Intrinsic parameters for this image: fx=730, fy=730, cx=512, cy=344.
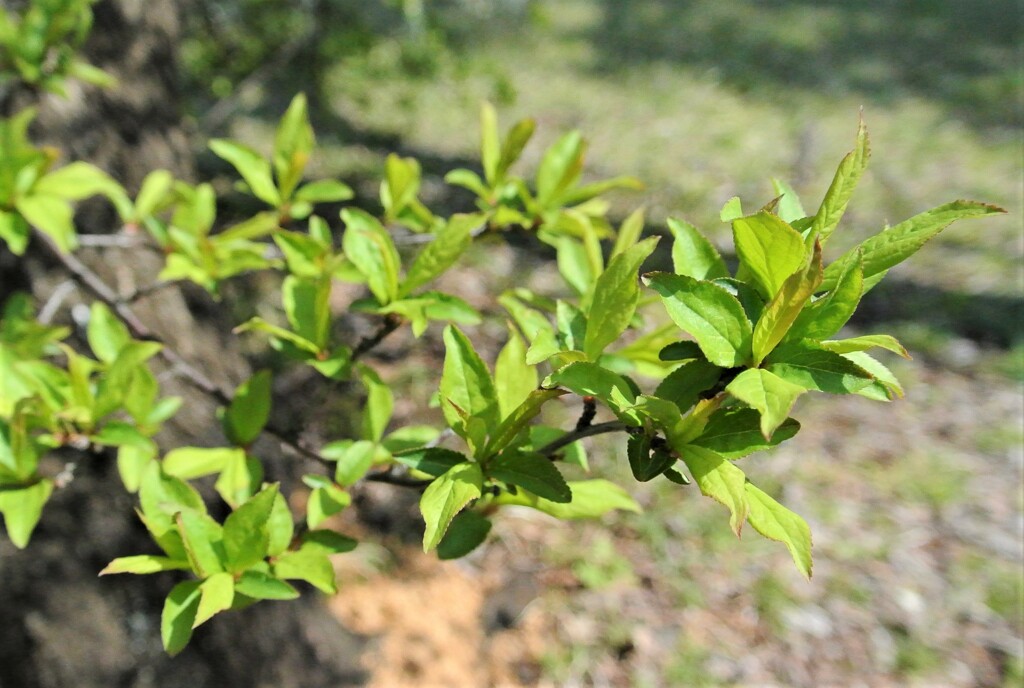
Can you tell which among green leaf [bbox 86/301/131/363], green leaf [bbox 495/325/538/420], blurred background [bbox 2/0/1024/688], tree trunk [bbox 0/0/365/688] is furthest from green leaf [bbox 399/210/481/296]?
tree trunk [bbox 0/0/365/688]

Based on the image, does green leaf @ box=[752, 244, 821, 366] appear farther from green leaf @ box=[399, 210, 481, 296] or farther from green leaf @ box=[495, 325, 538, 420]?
green leaf @ box=[399, 210, 481, 296]

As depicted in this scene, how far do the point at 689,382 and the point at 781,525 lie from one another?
0.12 metres

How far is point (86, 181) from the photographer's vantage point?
3.23ft

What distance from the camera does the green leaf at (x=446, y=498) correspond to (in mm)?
516

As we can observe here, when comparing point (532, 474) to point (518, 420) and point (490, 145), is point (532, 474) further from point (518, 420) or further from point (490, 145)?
point (490, 145)

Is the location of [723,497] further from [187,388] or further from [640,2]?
[640,2]

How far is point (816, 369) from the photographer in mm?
486

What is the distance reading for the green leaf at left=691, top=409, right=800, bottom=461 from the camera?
52 cm

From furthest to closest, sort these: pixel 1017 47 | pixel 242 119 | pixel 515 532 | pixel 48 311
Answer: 1. pixel 1017 47
2. pixel 242 119
3. pixel 515 532
4. pixel 48 311

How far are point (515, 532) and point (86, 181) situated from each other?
1768 millimetres

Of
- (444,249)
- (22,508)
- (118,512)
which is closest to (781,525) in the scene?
(444,249)

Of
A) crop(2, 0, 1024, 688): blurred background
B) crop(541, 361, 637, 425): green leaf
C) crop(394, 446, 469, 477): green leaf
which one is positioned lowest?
crop(2, 0, 1024, 688): blurred background

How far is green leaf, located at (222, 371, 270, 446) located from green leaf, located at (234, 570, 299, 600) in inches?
10.5

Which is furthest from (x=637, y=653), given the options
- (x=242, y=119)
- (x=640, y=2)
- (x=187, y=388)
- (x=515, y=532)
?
(x=640, y=2)
